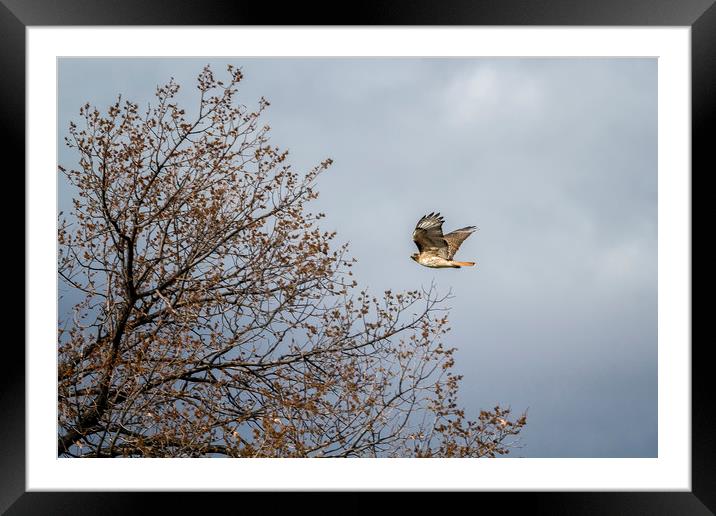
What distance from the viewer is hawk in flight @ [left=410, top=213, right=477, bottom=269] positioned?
251 cm

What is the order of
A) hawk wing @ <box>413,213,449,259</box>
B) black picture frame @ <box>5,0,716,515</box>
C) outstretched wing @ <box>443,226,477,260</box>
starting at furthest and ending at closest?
outstretched wing @ <box>443,226,477,260</box>, hawk wing @ <box>413,213,449,259</box>, black picture frame @ <box>5,0,716,515</box>

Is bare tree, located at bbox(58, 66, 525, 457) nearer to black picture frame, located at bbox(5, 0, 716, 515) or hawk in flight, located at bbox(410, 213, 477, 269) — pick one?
hawk in flight, located at bbox(410, 213, 477, 269)

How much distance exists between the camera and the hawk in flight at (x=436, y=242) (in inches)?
98.9

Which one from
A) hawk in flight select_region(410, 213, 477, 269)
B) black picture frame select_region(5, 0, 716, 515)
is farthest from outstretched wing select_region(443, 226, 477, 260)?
black picture frame select_region(5, 0, 716, 515)

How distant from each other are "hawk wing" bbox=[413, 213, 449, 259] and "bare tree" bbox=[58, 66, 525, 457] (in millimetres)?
433

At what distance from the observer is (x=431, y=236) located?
256cm

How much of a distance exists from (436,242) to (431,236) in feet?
0.17
